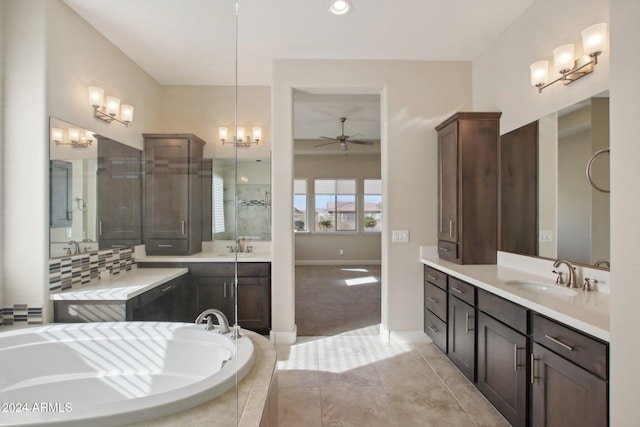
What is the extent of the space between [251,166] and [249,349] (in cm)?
219

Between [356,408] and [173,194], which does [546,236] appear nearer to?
[356,408]

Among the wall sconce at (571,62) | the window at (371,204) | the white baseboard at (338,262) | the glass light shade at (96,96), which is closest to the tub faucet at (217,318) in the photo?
the glass light shade at (96,96)

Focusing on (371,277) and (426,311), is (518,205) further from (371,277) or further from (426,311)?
(371,277)

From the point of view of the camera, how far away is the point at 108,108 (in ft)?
4.32

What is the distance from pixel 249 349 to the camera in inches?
62.1

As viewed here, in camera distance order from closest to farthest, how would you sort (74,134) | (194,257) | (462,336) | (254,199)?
(74,134) → (194,257) → (462,336) → (254,199)

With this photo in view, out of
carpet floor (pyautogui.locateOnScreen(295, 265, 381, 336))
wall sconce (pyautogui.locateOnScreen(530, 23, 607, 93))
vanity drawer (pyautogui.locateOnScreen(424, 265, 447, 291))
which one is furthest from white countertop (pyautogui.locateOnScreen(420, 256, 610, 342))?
carpet floor (pyautogui.locateOnScreen(295, 265, 381, 336))

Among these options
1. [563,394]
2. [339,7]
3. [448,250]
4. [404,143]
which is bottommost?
[563,394]

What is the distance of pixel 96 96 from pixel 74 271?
72 centimetres

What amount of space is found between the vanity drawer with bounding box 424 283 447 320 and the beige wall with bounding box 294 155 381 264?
198 inches

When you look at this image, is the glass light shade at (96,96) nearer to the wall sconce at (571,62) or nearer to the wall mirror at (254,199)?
the wall mirror at (254,199)

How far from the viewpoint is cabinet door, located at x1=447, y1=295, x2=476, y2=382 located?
7.10 ft

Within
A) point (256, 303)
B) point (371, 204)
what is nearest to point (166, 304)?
point (256, 303)

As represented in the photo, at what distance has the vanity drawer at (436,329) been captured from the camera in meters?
2.60
